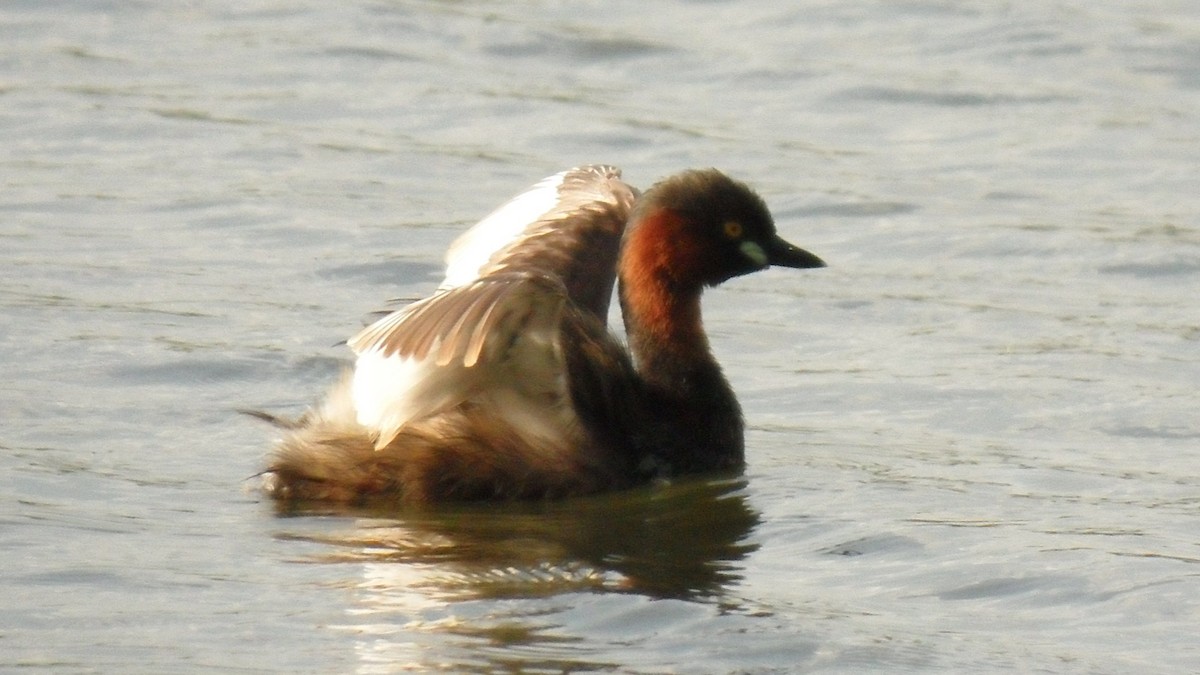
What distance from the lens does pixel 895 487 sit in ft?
23.3

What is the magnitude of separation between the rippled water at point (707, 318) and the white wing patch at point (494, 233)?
0.60m

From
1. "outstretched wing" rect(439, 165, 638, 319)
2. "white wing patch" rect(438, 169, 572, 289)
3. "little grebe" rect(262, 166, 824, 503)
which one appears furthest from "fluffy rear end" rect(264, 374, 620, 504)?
"white wing patch" rect(438, 169, 572, 289)

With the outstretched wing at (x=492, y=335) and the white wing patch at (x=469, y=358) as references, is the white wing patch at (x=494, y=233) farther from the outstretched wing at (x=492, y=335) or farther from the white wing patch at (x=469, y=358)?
the white wing patch at (x=469, y=358)

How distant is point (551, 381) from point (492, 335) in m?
0.31

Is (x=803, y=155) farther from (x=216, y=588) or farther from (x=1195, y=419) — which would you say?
(x=216, y=588)

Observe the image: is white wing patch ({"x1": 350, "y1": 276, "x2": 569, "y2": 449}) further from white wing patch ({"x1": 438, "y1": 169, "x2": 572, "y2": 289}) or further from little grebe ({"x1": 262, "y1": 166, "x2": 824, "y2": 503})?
white wing patch ({"x1": 438, "y1": 169, "x2": 572, "y2": 289})

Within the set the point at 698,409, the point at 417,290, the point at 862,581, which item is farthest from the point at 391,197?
the point at 862,581

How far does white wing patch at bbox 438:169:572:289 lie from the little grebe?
0.77ft

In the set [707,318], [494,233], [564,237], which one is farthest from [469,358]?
[707,318]

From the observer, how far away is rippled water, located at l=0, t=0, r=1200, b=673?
18.6 feet

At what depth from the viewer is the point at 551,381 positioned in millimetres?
6863

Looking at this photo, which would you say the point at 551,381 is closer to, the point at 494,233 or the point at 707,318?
the point at 494,233

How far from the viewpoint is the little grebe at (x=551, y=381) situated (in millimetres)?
6527

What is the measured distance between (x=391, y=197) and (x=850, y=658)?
19.6 feet
